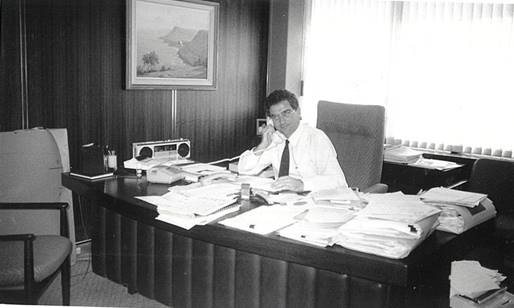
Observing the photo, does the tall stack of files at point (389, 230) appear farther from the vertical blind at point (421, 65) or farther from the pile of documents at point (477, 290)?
the vertical blind at point (421, 65)

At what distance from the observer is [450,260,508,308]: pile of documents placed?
237 cm

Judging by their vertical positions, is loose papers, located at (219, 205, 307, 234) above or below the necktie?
below

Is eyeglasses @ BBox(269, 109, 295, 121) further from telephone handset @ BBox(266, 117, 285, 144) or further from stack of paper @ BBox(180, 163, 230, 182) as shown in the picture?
stack of paper @ BBox(180, 163, 230, 182)

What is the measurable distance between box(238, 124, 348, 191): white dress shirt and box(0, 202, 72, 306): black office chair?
1.05 meters

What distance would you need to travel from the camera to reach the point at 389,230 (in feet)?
5.09

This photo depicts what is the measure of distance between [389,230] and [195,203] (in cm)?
77

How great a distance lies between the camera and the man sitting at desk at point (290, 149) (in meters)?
2.74

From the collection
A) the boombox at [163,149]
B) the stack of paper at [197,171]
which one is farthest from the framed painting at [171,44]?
the stack of paper at [197,171]

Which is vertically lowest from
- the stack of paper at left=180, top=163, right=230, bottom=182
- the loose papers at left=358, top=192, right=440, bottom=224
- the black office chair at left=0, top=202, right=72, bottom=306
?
the black office chair at left=0, top=202, right=72, bottom=306

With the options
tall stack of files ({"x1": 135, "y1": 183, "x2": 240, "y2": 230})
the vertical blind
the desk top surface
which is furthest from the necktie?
the vertical blind

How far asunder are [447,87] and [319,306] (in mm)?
2640

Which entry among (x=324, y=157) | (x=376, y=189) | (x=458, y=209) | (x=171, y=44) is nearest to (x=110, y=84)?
(x=171, y=44)

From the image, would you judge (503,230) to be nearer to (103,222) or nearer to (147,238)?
(147,238)

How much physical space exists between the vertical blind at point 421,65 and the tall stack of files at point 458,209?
1881 millimetres
